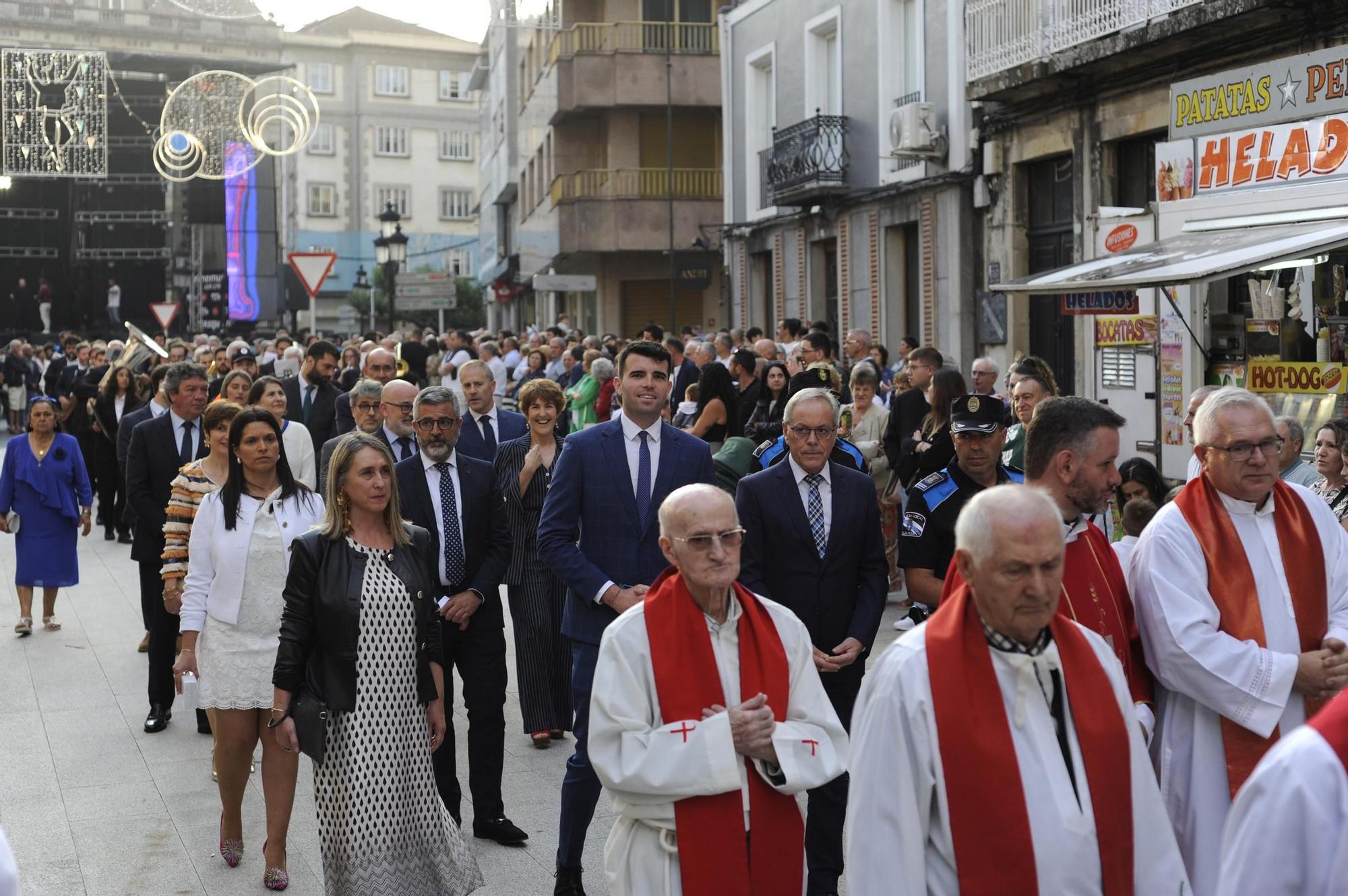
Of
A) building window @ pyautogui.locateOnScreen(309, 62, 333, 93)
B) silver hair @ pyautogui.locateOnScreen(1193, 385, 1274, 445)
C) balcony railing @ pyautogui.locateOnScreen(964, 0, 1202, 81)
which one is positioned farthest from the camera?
building window @ pyautogui.locateOnScreen(309, 62, 333, 93)

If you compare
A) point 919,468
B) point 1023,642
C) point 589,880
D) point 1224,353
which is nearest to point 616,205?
point 1224,353

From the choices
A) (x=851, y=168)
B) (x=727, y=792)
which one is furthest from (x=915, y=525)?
(x=851, y=168)

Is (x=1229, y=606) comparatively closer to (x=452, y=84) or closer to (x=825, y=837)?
(x=825, y=837)

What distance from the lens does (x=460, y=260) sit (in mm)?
88562

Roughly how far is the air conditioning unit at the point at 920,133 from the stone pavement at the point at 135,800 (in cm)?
1055

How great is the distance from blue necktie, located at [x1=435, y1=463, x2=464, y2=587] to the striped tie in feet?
5.24

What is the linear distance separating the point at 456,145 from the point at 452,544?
8563cm

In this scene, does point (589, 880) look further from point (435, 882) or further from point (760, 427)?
point (760, 427)

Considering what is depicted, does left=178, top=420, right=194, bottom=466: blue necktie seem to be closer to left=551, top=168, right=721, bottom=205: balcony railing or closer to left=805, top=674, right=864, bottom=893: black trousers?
left=805, top=674, right=864, bottom=893: black trousers

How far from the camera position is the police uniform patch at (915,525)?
598 cm

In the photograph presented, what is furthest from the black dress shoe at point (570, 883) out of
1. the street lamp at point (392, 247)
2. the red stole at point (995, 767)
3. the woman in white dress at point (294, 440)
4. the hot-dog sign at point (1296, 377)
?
the street lamp at point (392, 247)

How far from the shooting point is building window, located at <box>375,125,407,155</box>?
3447 inches

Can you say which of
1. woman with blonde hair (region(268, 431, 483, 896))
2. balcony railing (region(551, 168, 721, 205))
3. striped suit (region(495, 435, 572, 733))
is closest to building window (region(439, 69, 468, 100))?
balcony railing (region(551, 168, 721, 205))

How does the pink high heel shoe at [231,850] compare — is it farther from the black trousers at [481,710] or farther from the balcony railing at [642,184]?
the balcony railing at [642,184]
